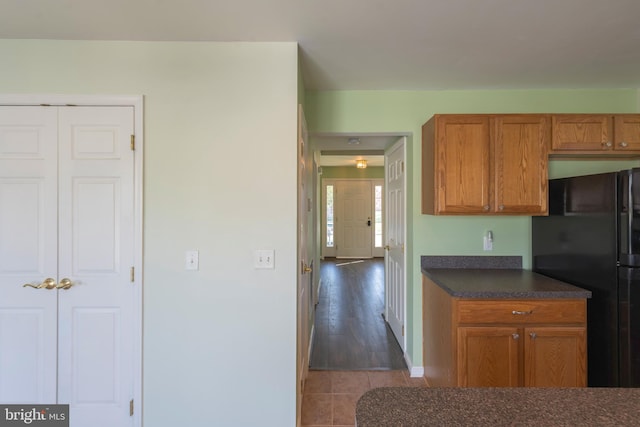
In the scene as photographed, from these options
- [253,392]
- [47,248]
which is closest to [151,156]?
[47,248]

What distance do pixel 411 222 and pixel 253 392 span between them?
1749 mm

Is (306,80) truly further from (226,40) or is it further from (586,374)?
(586,374)

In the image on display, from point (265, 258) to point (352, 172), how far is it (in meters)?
6.80

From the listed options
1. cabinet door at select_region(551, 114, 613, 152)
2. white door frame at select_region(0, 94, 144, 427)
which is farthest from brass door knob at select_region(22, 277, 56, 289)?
cabinet door at select_region(551, 114, 613, 152)

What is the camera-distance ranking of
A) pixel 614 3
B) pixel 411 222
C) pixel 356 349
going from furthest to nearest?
pixel 356 349 < pixel 411 222 < pixel 614 3

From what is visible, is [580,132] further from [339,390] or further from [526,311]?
[339,390]

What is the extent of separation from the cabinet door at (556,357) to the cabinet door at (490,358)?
0.08 m

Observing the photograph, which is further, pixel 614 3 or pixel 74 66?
pixel 74 66

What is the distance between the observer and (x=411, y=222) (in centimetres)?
271

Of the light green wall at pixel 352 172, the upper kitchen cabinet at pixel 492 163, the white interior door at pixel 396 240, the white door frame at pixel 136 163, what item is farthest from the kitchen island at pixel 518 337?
the light green wall at pixel 352 172

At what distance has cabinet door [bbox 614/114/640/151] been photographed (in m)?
2.27

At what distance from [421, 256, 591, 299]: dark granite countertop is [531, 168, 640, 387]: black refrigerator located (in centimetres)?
13

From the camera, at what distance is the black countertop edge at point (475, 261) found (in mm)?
2619

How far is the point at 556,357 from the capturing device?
1.89m
